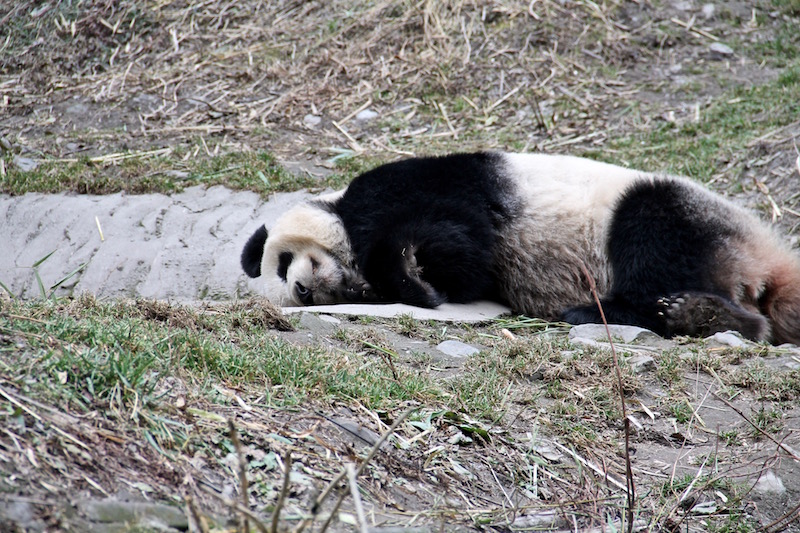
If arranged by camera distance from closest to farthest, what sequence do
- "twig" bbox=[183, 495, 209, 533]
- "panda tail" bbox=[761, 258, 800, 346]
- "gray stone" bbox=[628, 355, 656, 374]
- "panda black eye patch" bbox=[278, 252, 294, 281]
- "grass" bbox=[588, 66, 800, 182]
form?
"twig" bbox=[183, 495, 209, 533] → "gray stone" bbox=[628, 355, 656, 374] → "panda tail" bbox=[761, 258, 800, 346] → "panda black eye patch" bbox=[278, 252, 294, 281] → "grass" bbox=[588, 66, 800, 182]

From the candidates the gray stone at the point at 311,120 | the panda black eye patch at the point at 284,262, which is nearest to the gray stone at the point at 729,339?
the panda black eye patch at the point at 284,262

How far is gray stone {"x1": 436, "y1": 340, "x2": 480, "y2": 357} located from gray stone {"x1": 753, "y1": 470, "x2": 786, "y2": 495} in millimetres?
1373

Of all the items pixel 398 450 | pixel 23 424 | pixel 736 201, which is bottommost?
pixel 736 201

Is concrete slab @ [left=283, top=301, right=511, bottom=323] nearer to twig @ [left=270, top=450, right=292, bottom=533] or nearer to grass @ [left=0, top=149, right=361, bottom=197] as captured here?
grass @ [left=0, top=149, right=361, bottom=197]

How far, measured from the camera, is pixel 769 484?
268cm

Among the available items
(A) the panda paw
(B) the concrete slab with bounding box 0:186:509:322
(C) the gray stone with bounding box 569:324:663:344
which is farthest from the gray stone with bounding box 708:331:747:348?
(B) the concrete slab with bounding box 0:186:509:322

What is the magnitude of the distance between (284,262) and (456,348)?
1808 mm

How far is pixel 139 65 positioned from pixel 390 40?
298 cm

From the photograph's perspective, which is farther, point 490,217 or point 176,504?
point 490,217

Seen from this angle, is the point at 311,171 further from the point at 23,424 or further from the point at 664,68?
the point at 23,424

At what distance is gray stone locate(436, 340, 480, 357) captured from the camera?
367cm

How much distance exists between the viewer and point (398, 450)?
2.52 meters

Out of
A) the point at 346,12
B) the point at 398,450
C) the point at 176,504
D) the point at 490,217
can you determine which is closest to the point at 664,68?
the point at 346,12

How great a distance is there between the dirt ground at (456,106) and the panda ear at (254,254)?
1.58m
